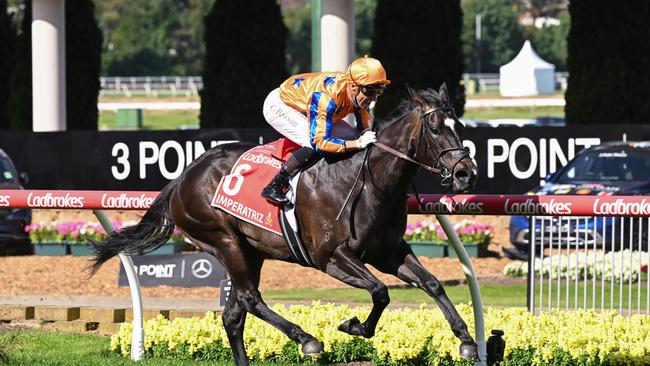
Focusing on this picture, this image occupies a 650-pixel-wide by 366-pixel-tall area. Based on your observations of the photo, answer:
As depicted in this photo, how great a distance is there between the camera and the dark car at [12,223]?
16.7 meters

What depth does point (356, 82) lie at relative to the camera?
7.30m

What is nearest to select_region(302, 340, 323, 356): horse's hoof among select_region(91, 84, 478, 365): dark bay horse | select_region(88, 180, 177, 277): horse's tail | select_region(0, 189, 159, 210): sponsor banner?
select_region(91, 84, 478, 365): dark bay horse

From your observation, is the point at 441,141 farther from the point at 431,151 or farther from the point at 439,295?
the point at 439,295

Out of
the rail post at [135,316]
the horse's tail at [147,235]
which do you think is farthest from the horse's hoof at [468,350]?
the rail post at [135,316]

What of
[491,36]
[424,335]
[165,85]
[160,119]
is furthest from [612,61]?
[491,36]

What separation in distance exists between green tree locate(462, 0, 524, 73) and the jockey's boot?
224 feet

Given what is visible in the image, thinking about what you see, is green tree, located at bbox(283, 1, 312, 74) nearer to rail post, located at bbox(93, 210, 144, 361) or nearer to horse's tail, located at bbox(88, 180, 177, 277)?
rail post, located at bbox(93, 210, 144, 361)

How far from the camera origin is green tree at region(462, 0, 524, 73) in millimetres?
76875

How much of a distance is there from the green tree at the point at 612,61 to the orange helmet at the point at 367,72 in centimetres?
1352

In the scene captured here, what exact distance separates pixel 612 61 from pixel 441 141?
13.9 m

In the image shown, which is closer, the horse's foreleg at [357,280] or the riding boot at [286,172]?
the horse's foreleg at [357,280]

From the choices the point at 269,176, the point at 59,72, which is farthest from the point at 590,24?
the point at 269,176

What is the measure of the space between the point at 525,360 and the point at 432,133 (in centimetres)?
211

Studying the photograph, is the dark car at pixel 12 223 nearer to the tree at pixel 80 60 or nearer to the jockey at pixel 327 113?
the tree at pixel 80 60
